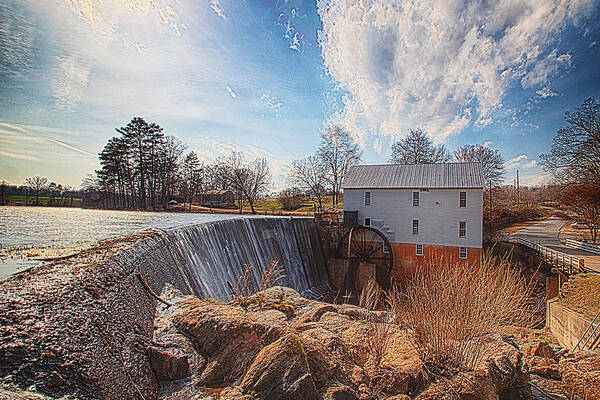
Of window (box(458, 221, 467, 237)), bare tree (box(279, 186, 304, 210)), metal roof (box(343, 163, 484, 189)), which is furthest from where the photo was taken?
bare tree (box(279, 186, 304, 210))

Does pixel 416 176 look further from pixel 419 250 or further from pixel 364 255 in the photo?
pixel 364 255

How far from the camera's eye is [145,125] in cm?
3145

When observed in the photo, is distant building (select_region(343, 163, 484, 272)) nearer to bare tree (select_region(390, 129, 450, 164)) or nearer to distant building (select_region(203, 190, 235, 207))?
bare tree (select_region(390, 129, 450, 164))

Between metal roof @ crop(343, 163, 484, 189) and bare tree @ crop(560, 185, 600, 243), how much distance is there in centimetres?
679

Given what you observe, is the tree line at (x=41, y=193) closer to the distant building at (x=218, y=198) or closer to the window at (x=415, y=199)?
the distant building at (x=218, y=198)

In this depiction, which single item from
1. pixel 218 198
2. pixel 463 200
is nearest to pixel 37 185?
pixel 218 198

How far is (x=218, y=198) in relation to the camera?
43.8 meters

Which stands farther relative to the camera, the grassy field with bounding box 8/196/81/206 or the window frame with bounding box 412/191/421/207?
the grassy field with bounding box 8/196/81/206

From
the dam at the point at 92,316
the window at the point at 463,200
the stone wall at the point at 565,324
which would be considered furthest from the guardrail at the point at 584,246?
the dam at the point at 92,316

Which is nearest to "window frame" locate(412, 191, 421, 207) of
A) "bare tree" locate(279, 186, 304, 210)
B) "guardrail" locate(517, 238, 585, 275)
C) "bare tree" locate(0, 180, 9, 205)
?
"guardrail" locate(517, 238, 585, 275)

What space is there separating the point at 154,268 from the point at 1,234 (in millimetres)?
7062

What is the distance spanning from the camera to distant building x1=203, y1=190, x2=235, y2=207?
139 feet

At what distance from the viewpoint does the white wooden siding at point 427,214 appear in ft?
55.7

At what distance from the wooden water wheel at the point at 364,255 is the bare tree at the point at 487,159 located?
19.7 m
